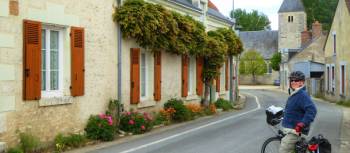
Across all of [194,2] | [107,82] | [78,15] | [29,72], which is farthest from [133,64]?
[194,2]

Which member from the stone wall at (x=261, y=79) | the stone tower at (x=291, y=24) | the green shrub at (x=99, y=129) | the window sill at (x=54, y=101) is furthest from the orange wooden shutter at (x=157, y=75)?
the stone wall at (x=261, y=79)

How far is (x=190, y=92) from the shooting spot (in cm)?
2314

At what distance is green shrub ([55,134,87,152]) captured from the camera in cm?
1158

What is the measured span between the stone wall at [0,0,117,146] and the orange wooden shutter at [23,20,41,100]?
0.35 ft

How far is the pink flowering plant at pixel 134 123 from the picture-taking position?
1470 centimetres

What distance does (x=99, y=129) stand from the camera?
517 inches

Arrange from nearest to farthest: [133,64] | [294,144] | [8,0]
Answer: [294,144] < [8,0] < [133,64]

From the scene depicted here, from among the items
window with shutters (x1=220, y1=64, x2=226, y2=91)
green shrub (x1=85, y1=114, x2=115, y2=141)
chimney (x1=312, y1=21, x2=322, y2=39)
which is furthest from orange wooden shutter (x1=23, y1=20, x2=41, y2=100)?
chimney (x1=312, y1=21, x2=322, y2=39)

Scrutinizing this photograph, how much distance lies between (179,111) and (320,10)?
7127 centimetres

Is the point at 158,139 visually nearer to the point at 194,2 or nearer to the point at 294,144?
the point at 294,144

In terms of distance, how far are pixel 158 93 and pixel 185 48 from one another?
6.27ft

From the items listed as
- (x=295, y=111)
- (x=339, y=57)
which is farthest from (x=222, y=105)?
(x=295, y=111)

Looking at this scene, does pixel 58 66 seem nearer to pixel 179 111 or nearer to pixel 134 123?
pixel 134 123

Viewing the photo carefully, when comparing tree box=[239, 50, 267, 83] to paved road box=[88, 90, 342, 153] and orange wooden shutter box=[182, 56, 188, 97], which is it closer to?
orange wooden shutter box=[182, 56, 188, 97]
